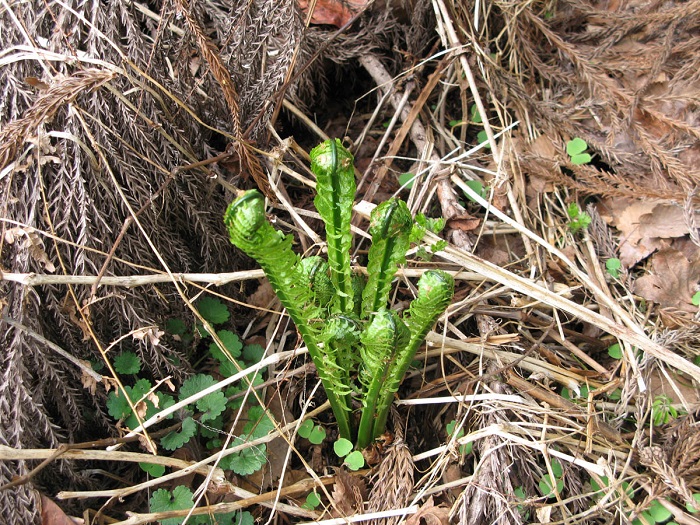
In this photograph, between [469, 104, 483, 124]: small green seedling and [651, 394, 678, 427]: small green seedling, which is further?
[469, 104, 483, 124]: small green seedling

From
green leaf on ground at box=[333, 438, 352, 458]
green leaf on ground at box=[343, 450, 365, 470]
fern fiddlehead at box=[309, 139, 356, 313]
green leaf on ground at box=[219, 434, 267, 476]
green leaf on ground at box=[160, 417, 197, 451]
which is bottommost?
green leaf on ground at box=[343, 450, 365, 470]

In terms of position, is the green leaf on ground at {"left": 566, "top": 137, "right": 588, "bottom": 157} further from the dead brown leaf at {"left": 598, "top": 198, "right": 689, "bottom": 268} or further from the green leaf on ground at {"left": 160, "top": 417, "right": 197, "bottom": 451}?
the green leaf on ground at {"left": 160, "top": 417, "right": 197, "bottom": 451}

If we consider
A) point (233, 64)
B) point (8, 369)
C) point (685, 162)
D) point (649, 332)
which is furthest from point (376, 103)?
point (8, 369)

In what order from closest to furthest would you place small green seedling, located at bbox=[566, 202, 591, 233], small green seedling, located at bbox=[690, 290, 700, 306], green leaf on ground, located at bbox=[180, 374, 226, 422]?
green leaf on ground, located at bbox=[180, 374, 226, 422] < small green seedling, located at bbox=[690, 290, 700, 306] < small green seedling, located at bbox=[566, 202, 591, 233]

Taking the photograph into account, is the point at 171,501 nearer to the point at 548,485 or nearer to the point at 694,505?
the point at 548,485

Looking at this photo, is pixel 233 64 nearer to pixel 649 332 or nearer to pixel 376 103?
pixel 376 103

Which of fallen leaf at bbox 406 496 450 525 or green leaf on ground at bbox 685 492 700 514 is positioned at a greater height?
fallen leaf at bbox 406 496 450 525

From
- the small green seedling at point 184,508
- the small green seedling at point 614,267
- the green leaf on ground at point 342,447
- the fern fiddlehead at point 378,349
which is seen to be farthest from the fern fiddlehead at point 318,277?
the small green seedling at point 614,267

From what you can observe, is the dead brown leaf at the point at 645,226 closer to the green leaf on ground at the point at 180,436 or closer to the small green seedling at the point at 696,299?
the small green seedling at the point at 696,299

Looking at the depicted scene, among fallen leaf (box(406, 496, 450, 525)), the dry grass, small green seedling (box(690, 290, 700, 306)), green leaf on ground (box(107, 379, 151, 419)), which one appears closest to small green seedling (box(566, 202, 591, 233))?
the dry grass
